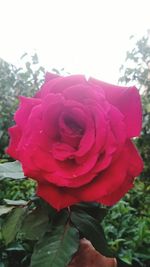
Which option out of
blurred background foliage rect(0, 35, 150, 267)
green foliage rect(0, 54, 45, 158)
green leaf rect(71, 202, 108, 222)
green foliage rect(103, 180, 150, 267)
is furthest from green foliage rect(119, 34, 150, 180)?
green leaf rect(71, 202, 108, 222)

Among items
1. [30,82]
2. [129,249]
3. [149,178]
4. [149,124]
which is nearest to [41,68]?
[30,82]

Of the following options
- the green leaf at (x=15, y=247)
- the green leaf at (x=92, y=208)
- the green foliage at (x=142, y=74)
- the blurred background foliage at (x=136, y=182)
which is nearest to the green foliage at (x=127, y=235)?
the blurred background foliage at (x=136, y=182)

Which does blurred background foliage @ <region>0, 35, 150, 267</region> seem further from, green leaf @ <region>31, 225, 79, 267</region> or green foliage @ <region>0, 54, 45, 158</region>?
green leaf @ <region>31, 225, 79, 267</region>

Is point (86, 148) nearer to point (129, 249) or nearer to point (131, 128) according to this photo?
point (131, 128)

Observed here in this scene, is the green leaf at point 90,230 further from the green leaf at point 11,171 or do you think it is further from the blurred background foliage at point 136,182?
the blurred background foliage at point 136,182

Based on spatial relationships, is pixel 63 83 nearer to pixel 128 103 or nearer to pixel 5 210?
pixel 128 103

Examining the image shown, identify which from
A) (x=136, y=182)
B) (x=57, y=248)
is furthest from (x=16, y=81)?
(x=57, y=248)
